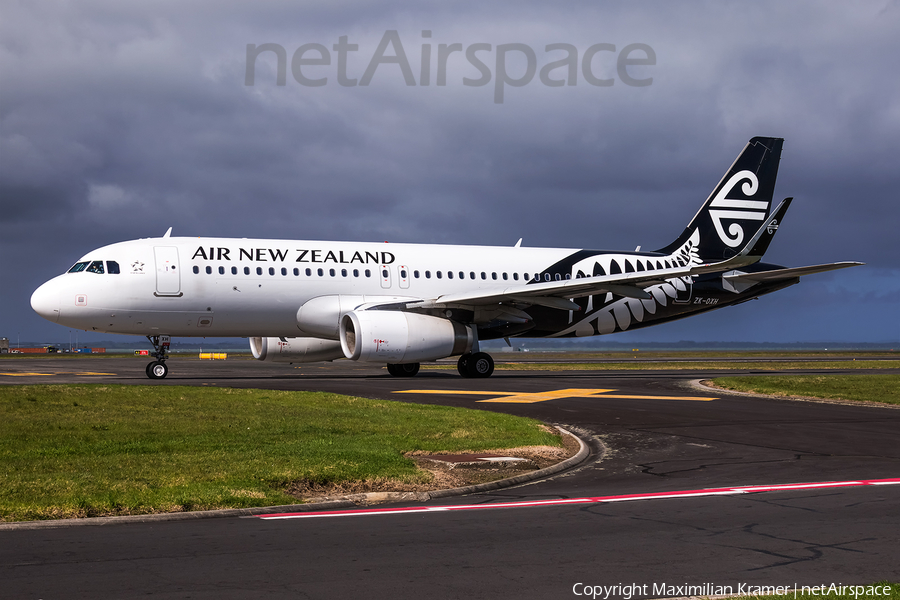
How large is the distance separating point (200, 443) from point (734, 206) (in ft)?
93.3

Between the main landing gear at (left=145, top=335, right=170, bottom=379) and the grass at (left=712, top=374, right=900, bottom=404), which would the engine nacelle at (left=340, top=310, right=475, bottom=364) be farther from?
the grass at (left=712, top=374, right=900, bottom=404)

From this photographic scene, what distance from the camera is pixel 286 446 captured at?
12086 millimetres

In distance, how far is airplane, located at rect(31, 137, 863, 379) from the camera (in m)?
26.5

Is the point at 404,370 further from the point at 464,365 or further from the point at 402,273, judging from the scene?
the point at 402,273

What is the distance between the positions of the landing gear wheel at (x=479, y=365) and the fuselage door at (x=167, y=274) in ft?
31.9

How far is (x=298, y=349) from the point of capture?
103 feet

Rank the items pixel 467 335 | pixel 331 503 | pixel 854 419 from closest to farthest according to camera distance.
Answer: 1. pixel 331 503
2. pixel 854 419
3. pixel 467 335

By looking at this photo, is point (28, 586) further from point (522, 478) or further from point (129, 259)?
point (129, 259)

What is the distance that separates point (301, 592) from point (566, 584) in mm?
1760

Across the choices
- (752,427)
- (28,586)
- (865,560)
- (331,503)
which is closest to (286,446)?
(331,503)

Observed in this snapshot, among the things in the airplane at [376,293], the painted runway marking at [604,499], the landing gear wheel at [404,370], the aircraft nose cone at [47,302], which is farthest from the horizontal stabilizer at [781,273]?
the aircraft nose cone at [47,302]

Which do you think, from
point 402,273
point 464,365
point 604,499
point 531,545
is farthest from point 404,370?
point 531,545

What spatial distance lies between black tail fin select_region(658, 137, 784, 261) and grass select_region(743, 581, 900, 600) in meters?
30.8

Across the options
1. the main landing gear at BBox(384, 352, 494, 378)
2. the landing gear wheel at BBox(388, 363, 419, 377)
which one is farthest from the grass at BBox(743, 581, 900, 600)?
the landing gear wheel at BBox(388, 363, 419, 377)
